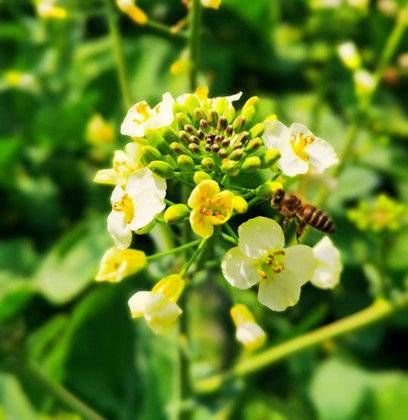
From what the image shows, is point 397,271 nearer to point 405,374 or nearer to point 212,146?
point 405,374

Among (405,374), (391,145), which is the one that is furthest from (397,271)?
(391,145)

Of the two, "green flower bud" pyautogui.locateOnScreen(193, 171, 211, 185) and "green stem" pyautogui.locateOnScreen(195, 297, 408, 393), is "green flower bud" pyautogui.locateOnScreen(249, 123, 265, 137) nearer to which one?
"green flower bud" pyautogui.locateOnScreen(193, 171, 211, 185)

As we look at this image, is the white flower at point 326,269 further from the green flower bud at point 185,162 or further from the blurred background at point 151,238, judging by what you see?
the blurred background at point 151,238

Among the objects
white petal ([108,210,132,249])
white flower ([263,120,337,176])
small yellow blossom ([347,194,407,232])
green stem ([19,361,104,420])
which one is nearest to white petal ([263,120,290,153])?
white flower ([263,120,337,176])

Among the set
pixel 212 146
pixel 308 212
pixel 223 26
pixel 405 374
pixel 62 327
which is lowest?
pixel 405 374

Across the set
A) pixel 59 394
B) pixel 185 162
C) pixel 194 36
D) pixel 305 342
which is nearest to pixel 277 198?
pixel 185 162

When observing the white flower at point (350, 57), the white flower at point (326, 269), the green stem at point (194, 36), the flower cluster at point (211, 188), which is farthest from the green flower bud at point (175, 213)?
the white flower at point (350, 57)
